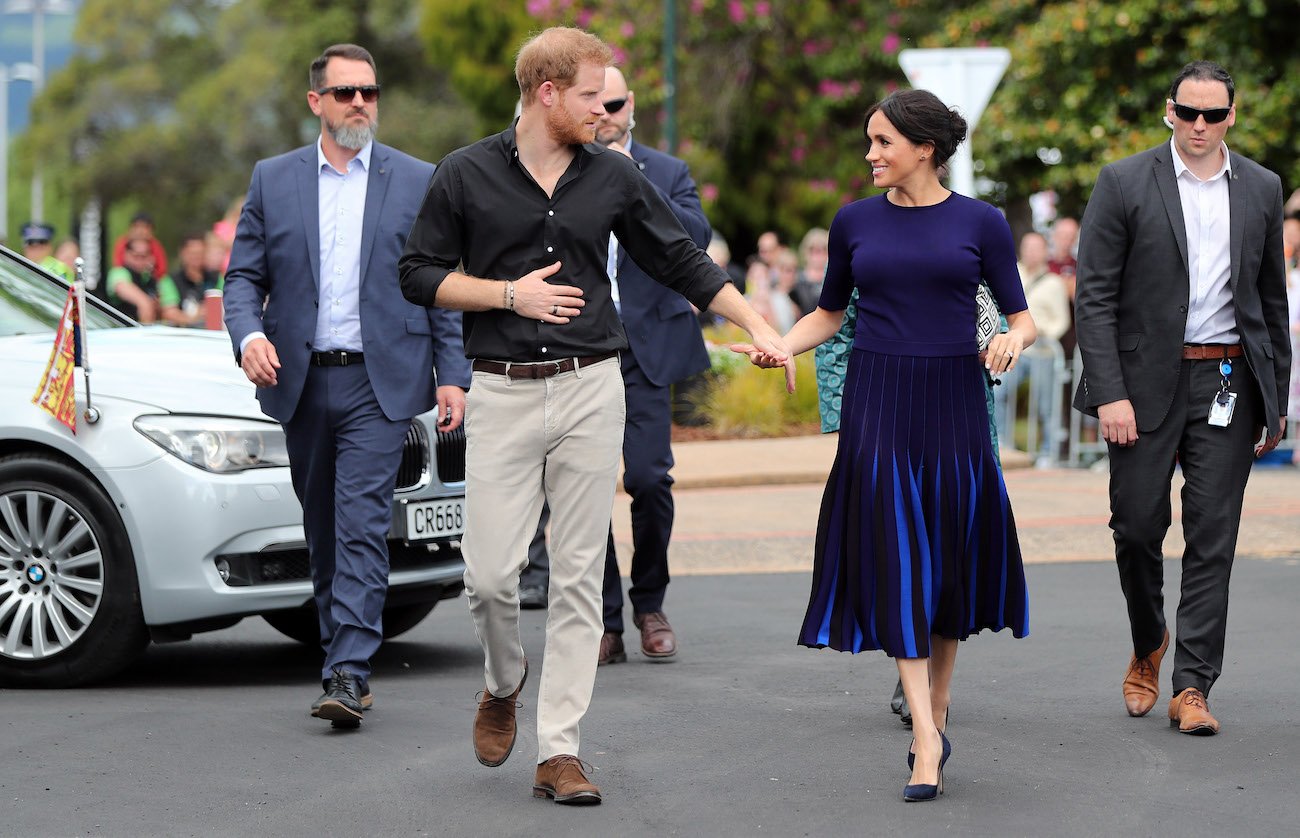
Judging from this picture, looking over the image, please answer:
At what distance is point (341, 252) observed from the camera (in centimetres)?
649

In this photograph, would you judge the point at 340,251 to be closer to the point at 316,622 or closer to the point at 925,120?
the point at 316,622

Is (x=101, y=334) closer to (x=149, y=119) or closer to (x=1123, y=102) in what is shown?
(x=1123, y=102)

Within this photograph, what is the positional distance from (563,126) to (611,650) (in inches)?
111

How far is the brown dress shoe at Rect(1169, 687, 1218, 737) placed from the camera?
6.02 meters

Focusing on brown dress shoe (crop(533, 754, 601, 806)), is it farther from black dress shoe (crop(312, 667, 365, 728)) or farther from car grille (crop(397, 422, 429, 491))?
car grille (crop(397, 422, 429, 491))

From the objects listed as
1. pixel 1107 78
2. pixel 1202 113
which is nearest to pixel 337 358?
pixel 1202 113

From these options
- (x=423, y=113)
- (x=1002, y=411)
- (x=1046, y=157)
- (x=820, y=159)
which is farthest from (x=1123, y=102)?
(x=423, y=113)

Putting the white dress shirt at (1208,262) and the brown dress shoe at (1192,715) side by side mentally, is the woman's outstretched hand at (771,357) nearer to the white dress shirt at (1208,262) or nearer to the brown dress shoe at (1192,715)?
the white dress shirt at (1208,262)

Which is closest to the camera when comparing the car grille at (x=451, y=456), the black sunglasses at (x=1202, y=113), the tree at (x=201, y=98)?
the black sunglasses at (x=1202, y=113)

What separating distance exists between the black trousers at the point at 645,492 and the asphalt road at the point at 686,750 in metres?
0.26

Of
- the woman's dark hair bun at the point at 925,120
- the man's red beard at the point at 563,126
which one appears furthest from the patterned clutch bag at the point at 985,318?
the man's red beard at the point at 563,126

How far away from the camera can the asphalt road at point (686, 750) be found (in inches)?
200

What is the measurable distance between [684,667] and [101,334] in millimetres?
2601

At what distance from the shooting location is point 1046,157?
2155 cm
